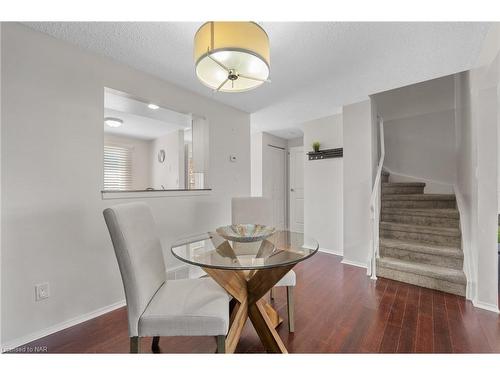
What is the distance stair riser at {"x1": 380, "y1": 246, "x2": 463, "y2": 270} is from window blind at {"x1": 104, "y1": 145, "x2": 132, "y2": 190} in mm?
5322

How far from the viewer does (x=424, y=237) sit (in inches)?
111

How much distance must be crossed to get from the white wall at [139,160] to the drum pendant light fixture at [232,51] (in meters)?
4.73

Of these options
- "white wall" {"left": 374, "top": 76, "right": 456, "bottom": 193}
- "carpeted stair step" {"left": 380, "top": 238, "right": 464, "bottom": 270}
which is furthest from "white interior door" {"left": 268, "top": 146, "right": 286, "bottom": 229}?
"carpeted stair step" {"left": 380, "top": 238, "right": 464, "bottom": 270}

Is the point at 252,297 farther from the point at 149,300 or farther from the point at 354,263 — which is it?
the point at 354,263

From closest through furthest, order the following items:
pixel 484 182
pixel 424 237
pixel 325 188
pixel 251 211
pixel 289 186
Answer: pixel 484 182 < pixel 251 211 < pixel 424 237 < pixel 325 188 < pixel 289 186

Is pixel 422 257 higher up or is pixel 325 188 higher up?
pixel 325 188

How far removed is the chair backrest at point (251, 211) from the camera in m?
2.37

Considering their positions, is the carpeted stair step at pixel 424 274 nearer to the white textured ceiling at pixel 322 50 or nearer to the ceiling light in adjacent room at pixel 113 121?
the white textured ceiling at pixel 322 50

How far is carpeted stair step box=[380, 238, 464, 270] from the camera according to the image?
8.06 feet

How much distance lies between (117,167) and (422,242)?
5847 millimetres

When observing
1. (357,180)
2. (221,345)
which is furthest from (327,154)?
(221,345)

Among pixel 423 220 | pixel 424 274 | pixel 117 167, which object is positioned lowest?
pixel 424 274
